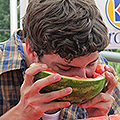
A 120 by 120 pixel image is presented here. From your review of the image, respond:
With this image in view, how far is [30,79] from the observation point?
1633 millimetres

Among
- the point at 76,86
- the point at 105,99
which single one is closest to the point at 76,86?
the point at 76,86

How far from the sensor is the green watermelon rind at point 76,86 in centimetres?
157

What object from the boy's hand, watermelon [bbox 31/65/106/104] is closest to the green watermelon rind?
watermelon [bbox 31/65/106/104]

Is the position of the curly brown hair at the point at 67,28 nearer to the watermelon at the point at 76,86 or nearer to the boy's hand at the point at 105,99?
the watermelon at the point at 76,86

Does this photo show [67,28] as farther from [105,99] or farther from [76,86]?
[105,99]

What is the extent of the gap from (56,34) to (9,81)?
806 mm

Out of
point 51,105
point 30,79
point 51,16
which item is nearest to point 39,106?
point 51,105

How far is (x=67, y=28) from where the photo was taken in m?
1.56

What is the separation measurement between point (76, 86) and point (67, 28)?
397 mm

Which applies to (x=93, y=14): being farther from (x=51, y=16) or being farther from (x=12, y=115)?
(x=12, y=115)

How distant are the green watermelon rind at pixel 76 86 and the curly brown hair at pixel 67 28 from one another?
0.16 metres

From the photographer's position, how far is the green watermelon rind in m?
1.57

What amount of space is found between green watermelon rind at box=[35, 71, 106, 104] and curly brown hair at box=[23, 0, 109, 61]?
0.16 m

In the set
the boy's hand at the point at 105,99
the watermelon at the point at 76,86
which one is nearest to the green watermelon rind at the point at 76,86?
the watermelon at the point at 76,86
